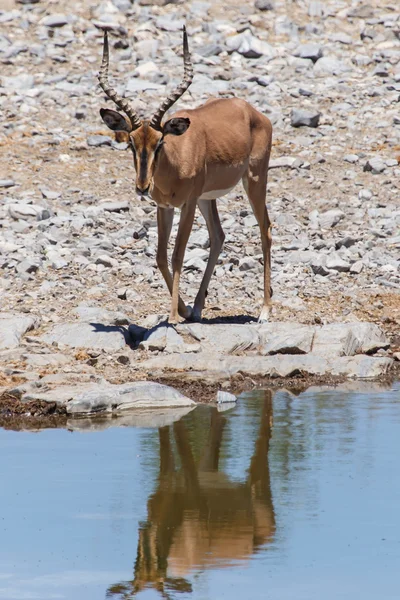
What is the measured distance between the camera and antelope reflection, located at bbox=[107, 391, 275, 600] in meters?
6.66

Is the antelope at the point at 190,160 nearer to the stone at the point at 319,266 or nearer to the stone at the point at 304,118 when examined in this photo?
the stone at the point at 319,266

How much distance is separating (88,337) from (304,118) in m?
11.8

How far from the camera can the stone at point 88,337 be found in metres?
12.6

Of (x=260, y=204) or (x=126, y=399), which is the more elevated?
(x=260, y=204)

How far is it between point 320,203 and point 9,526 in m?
13.1

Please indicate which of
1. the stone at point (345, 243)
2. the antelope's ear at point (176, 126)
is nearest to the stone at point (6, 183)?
the stone at point (345, 243)

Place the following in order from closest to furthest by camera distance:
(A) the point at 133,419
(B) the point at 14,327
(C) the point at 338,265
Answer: (A) the point at 133,419 < (B) the point at 14,327 < (C) the point at 338,265

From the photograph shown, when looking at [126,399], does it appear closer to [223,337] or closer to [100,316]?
[223,337]

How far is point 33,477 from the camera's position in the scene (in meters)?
8.52

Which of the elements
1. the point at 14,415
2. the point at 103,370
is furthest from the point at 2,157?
the point at 14,415

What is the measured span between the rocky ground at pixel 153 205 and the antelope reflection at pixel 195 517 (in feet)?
8.28

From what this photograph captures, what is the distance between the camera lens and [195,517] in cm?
768

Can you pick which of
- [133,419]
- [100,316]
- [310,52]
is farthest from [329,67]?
A: [133,419]

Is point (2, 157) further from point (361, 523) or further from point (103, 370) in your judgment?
point (361, 523)
